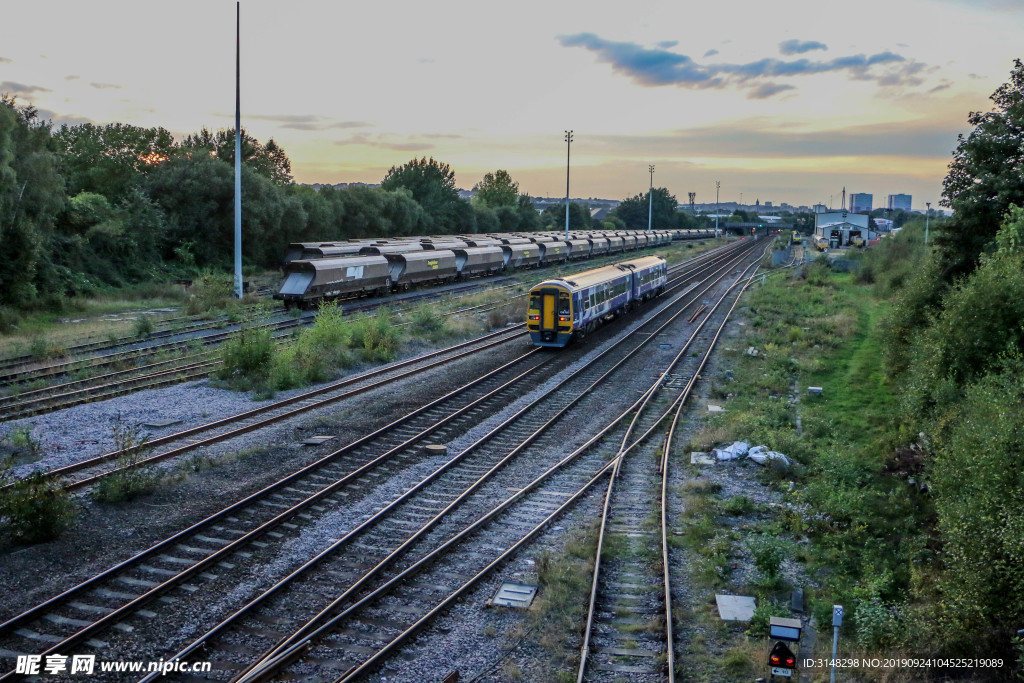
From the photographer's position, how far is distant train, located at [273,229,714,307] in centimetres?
3562

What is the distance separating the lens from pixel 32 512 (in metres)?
10.4

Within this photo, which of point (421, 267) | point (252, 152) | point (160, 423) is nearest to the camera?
point (160, 423)

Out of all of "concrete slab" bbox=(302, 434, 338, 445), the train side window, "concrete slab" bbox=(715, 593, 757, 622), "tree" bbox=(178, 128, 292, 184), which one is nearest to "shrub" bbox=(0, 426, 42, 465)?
"concrete slab" bbox=(302, 434, 338, 445)

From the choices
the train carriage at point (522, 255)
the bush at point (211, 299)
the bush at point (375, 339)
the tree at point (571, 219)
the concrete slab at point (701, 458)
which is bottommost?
the concrete slab at point (701, 458)

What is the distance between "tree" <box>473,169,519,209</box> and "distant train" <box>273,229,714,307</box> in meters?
49.6

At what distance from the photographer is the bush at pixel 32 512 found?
10.4 meters

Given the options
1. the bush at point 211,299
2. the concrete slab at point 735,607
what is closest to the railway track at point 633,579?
the concrete slab at point 735,607

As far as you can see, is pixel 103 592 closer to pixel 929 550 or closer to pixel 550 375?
pixel 929 550

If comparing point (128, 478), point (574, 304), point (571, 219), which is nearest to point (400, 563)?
point (128, 478)

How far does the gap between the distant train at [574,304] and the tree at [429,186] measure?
→ 59.3 m

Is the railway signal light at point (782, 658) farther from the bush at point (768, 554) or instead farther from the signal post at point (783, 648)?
the bush at point (768, 554)

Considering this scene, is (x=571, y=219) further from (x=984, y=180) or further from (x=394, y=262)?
(x=984, y=180)

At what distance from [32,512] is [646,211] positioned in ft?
469

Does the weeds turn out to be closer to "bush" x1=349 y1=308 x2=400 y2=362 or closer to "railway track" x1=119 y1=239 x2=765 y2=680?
"railway track" x1=119 y1=239 x2=765 y2=680
